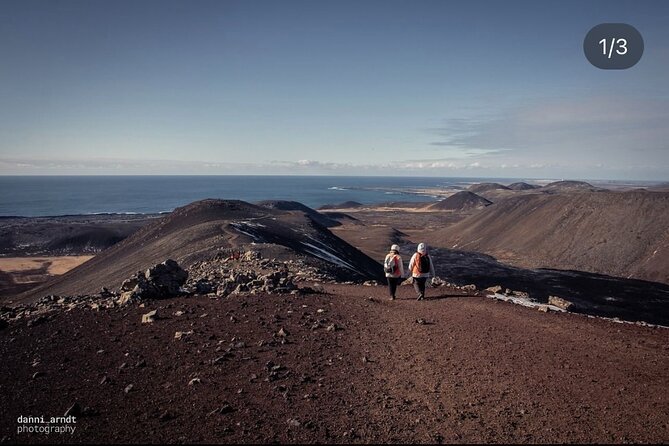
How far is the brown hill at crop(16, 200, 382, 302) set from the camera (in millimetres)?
23984

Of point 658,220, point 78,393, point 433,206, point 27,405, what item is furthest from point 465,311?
point 433,206

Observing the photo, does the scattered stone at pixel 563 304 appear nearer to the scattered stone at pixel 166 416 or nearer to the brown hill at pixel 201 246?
the brown hill at pixel 201 246

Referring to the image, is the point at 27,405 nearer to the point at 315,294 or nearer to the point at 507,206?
the point at 315,294

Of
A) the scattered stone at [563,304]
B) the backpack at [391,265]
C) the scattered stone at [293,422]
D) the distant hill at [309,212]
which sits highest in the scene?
the backpack at [391,265]

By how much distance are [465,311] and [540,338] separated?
215 centimetres

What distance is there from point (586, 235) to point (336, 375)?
176ft

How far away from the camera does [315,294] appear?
12.4 m

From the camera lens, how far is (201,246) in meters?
25.2

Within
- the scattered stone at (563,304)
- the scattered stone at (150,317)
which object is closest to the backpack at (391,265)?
the scattered stone at (563,304)

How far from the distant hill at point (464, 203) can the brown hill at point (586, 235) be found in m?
54.3

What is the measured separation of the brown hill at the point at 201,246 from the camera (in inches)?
944

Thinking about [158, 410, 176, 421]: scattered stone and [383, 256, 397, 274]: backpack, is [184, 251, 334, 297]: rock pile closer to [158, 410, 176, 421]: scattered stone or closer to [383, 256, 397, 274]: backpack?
[383, 256, 397, 274]: backpack

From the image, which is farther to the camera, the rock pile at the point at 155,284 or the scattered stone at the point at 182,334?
the rock pile at the point at 155,284

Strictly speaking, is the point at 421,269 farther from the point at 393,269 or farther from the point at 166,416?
the point at 166,416
